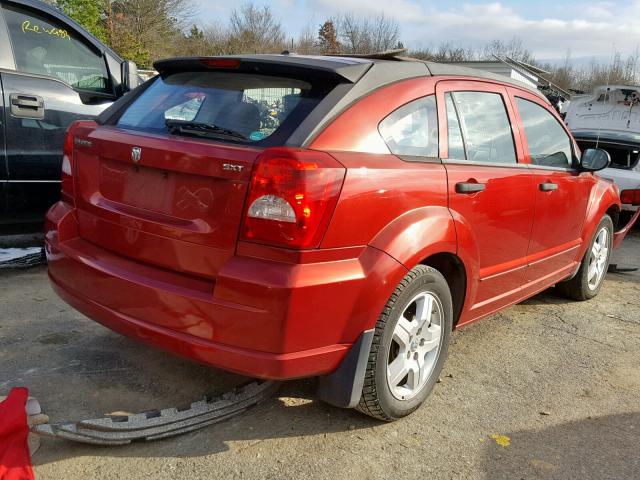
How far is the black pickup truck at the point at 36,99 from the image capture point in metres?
4.36

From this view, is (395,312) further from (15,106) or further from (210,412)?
(15,106)

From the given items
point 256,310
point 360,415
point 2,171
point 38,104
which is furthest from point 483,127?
point 2,171

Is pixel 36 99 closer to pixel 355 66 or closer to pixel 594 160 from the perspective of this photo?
pixel 355 66

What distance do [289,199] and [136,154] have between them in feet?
2.67

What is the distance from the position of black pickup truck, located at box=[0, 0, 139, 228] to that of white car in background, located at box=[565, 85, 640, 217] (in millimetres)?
6151

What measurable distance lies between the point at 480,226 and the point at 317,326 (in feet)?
4.15

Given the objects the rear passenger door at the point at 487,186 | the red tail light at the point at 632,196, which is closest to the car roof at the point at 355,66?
the rear passenger door at the point at 487,186

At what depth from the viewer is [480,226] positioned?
3150 mm

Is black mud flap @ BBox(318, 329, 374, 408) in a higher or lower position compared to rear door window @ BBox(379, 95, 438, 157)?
lower

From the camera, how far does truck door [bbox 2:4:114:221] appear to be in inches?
172

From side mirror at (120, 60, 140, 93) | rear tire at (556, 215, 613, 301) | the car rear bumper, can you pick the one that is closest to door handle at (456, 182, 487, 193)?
the car rear bumper

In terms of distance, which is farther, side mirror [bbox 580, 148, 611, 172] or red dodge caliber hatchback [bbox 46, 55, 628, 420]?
side mirror [bbox 580, 148, 611, 172]

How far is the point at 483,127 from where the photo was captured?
336 centimetres

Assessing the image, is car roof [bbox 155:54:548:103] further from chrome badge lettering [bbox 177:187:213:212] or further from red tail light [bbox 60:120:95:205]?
chrome badge lettering [bbox 177:187:213:212]
